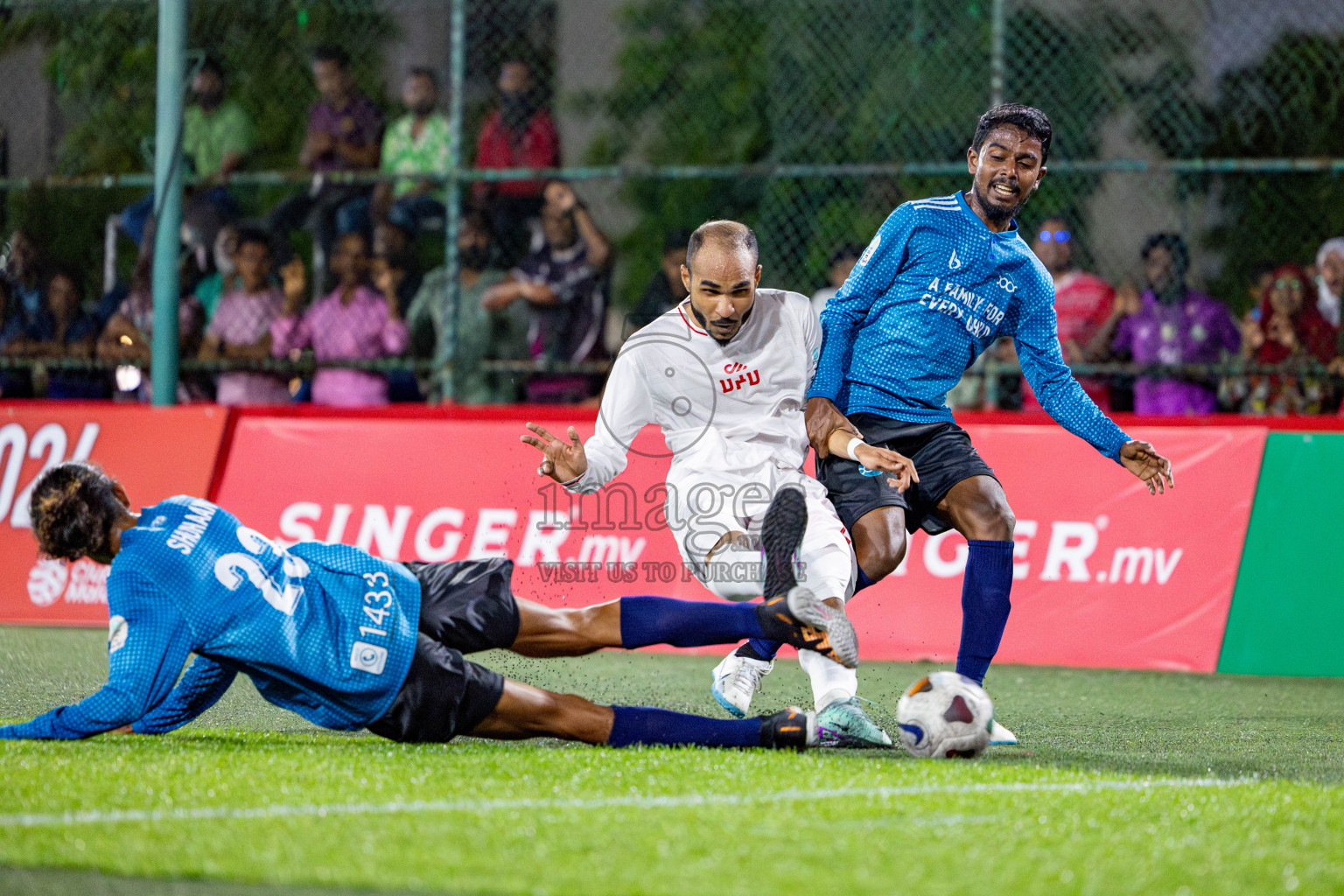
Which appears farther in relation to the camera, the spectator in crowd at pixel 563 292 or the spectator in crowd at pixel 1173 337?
the spectator in crowd at pixel 563 292

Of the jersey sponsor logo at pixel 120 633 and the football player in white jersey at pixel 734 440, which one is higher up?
the football player in white jersey at pixel 734 440

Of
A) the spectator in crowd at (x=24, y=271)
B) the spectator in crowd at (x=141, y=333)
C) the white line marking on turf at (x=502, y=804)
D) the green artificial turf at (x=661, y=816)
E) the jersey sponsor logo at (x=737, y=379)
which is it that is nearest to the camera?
the green artificial turf at (x=661, y=816)

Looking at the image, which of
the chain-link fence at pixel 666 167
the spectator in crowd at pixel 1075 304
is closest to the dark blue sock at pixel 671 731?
the spectator in crowd at pixel 1075 304

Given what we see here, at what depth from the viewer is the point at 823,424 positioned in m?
5.32

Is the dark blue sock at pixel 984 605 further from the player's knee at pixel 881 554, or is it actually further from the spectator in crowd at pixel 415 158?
the spectator in crowd at pixel 415 158

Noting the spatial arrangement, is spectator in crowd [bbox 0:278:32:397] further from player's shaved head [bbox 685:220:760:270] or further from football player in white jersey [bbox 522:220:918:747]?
player's shaved head [bbox 685:220:760:270]

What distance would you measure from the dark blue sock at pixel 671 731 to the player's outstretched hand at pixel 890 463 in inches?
36.7

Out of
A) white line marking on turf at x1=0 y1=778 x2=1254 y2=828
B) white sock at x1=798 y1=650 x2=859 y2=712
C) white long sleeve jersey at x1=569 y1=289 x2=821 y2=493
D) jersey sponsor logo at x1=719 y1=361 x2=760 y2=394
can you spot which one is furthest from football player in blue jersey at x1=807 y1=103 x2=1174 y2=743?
white line marking on turf at x1=0 y1=778 x2=1254 y2=828

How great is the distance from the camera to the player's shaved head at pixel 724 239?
5.18m

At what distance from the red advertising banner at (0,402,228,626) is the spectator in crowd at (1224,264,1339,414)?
237 inches

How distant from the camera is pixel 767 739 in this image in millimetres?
4707

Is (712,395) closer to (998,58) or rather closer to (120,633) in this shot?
(120,633)

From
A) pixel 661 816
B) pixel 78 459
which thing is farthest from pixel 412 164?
pixel 661 816

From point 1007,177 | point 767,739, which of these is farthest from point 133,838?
point 1007,177
